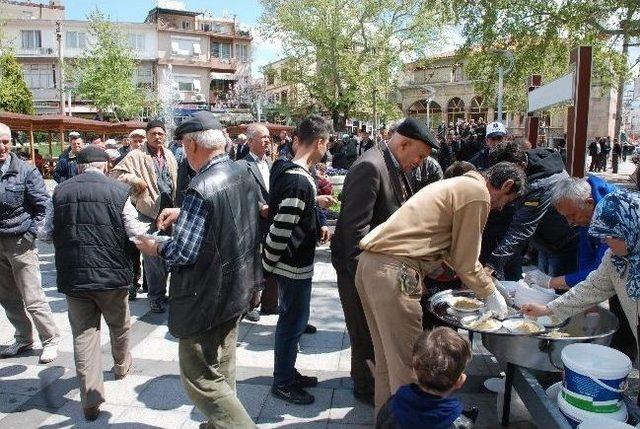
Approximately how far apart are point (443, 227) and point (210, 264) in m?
1.16

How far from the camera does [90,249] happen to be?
333 cm

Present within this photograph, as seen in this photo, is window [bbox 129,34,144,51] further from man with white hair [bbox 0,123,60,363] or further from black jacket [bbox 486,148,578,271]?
black jacket [bbox 486,148,578,271]

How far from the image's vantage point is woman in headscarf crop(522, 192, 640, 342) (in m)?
2.34

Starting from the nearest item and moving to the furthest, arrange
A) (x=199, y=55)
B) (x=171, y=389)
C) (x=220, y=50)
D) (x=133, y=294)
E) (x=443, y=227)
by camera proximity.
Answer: (x=443, y=227), (x=171, y=389), (x=133, y=294), (x=199, y=55), (x=220, y=50)

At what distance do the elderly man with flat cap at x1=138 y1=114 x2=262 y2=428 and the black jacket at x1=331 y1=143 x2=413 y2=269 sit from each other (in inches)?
22.7

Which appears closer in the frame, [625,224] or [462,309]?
[625,224]

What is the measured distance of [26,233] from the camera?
415cm

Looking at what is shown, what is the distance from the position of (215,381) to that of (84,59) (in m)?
40.9

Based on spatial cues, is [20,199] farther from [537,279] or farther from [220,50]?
[220,50]

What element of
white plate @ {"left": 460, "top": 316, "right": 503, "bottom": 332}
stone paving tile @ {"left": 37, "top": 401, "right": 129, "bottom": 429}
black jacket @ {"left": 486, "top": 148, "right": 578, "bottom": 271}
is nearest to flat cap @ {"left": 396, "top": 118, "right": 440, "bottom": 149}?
white plate @ {"left": 460, "top": 316, "right": 503, "bottom": 332}

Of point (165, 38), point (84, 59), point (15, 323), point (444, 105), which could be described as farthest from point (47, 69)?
point (15, 323)

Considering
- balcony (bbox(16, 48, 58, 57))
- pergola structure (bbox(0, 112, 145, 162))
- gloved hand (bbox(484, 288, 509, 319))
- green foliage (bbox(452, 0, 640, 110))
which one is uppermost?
balcony (bbox(16, 48, 58, 57))

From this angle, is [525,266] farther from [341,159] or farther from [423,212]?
[341,159]

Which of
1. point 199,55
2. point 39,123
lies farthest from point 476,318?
point 199,55
